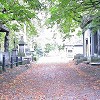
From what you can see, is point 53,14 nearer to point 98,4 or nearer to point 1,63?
point 98,4

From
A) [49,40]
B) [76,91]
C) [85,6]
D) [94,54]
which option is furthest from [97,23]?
[49,40]

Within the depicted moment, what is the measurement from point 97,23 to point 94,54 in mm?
10543

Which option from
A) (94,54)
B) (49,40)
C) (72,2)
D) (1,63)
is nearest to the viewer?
(72,2)

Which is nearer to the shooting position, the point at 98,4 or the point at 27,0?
the point at 27,0

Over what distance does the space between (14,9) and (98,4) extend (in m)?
4.78

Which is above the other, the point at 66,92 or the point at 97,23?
the point at 97,23

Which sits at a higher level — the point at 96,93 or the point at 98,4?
the point at 98,4

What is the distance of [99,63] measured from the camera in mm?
22656

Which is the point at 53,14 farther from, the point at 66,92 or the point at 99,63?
the point at 99,63

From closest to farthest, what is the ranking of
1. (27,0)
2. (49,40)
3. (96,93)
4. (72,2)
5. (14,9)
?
(96,93) < (27,0) < (14,9) < (72,2) < (49,40)

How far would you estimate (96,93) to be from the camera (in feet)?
33.9

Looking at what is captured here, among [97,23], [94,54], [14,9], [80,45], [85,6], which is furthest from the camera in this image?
[80,45]

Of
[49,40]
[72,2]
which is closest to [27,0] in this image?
[72,2]

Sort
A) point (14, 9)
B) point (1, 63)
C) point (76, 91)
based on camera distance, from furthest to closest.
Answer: point (1, 63), point (14, 9), point (76, 91)
